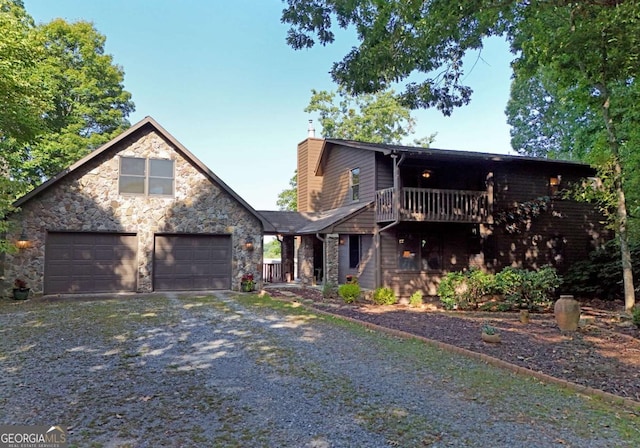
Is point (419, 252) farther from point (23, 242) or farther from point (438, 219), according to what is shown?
point (23, 242)

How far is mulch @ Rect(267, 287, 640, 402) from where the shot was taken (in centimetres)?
594

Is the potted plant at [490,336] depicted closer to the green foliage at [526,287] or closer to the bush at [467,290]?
the bush at [467,290]

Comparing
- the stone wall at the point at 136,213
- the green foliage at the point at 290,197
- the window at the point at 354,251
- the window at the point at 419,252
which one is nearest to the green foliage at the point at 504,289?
the window at the point at 419,252

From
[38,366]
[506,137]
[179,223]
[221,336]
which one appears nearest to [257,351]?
[221,336]

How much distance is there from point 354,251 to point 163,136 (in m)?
8.55

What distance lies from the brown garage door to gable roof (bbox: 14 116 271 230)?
5.81 ft

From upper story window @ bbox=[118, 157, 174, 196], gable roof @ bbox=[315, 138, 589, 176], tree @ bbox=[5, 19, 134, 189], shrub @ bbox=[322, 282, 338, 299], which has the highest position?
tree @ bbox=[5, 19, 134, 189]

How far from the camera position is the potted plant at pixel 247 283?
15828 millimetres

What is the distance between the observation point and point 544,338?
27.7ft

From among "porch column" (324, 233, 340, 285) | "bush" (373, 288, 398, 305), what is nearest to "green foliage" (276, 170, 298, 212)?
"porch column" (324, 233, 340, 285)

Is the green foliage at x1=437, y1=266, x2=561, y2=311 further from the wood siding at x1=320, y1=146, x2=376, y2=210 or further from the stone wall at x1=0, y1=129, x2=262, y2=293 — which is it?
the stone wall at x1=0, y1=129, x2=262, y2=293

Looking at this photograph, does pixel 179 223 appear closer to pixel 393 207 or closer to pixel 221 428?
pixel 393 207

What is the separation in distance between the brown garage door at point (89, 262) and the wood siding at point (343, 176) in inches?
336

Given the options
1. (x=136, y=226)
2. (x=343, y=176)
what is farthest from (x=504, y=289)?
(x=136, y=226)
